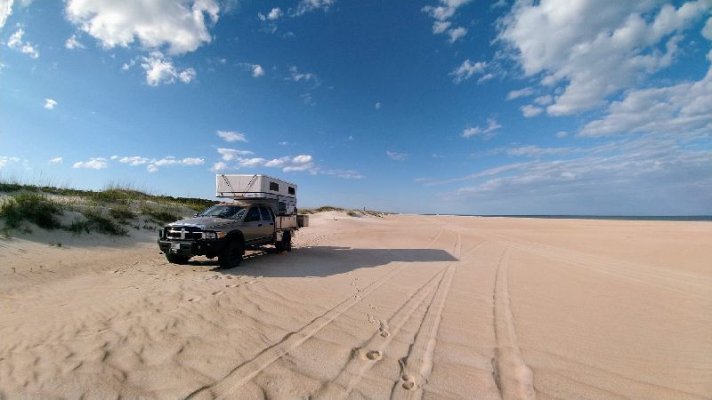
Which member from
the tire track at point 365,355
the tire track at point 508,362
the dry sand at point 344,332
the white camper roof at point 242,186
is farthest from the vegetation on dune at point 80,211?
the tire track at point 508,362

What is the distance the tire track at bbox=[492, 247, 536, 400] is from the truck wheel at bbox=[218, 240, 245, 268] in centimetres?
724

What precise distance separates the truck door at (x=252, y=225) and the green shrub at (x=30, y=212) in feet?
25.8

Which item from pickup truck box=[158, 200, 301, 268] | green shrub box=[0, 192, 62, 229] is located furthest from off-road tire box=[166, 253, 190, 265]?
green shrub box=[0, 192, 62, 229]

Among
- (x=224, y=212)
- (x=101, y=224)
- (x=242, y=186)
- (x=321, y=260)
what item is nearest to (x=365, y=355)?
(x=321, y=260)

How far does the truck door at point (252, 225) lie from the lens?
10.5 m

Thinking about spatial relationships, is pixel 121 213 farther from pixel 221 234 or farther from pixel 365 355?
pixel 365 355

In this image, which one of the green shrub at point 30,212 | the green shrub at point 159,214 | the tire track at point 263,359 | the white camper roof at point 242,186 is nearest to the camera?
the tire track at point 263,359

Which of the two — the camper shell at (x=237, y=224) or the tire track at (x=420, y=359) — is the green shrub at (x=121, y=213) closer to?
the camper shell at (x=237, y=224)

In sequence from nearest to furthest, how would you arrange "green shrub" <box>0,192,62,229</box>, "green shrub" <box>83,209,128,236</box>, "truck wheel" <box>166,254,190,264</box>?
"truck wheel" <box>166,254,190,264</box>
"green shrub" <box>0,192,62,229</box>
"green shrub" <box>83,209,128,236</box>

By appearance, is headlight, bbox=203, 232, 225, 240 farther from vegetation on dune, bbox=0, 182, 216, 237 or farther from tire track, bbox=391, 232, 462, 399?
vegetation on dune, bbox=0, 182, 216, 237

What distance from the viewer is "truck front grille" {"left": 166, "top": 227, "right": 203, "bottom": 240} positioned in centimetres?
885

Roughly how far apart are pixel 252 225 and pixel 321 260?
9.26ft

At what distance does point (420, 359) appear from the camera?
402 cm

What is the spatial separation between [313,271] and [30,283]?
261 inches
